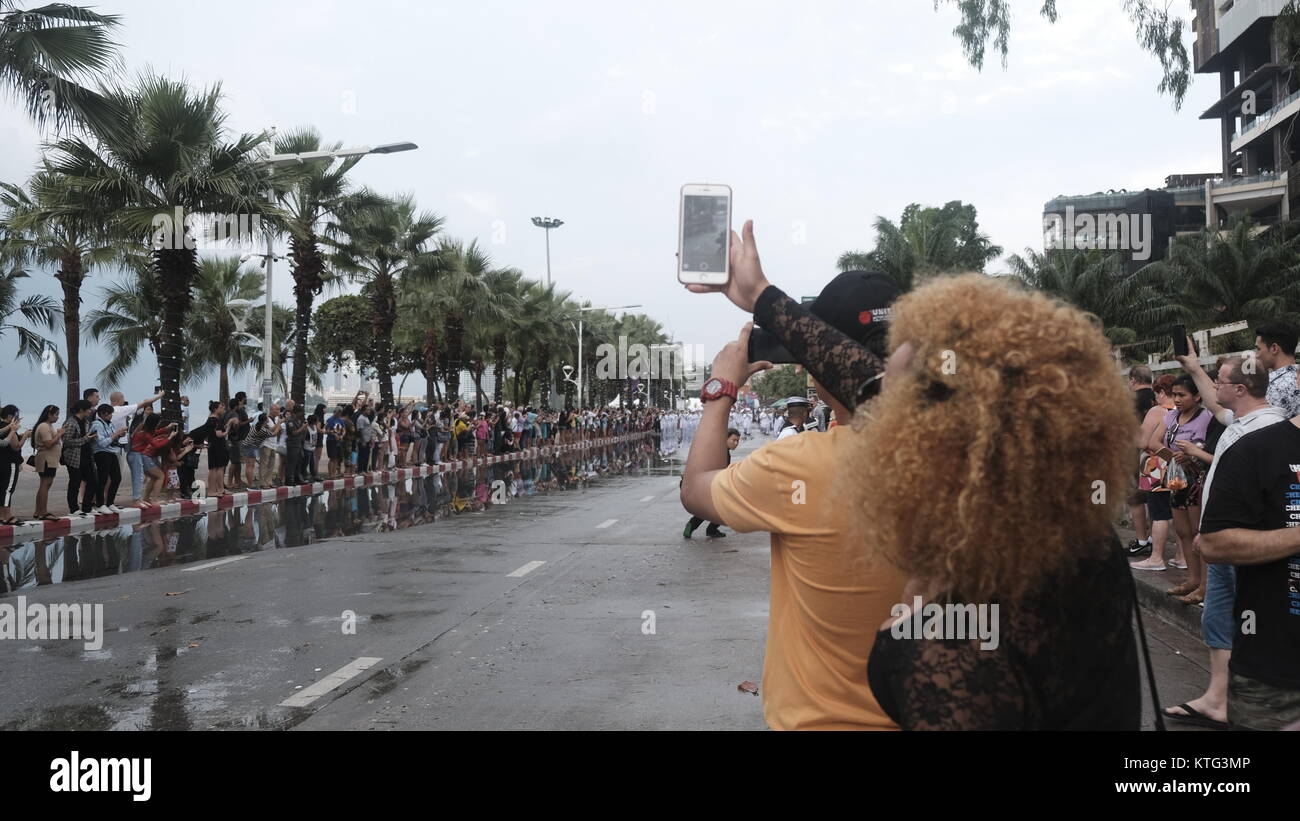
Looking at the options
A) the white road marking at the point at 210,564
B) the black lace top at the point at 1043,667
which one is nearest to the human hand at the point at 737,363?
the black lace top at the point at 1043,667

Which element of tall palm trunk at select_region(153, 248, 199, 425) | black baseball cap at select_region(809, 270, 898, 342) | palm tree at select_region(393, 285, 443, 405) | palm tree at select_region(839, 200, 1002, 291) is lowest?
black baseball cap at select_region(809, 270, 898, 342)

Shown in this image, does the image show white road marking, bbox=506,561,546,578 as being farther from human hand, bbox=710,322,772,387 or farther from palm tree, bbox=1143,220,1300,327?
palm tree, bbox=1143,220,1300,327

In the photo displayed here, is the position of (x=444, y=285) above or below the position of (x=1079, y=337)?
above

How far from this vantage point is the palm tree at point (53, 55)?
13.4 m

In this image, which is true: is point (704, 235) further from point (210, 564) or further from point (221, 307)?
point (221, 307)

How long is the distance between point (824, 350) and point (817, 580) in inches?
17.5

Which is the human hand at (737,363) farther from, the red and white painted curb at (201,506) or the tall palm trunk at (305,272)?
the tall palm trunk at (305,272)

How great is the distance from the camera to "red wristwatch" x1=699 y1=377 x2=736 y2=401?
7.23 feet

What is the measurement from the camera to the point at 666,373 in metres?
108

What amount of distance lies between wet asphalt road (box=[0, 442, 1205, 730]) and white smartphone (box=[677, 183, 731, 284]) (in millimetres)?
3259

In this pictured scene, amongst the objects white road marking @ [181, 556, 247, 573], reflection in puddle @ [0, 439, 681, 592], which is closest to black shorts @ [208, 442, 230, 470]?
reflection in puddle @ [0, 439, 681, 592]
